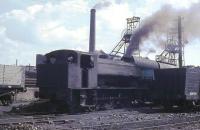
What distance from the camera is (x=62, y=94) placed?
19.8 meters

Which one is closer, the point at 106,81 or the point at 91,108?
the point at 91,108

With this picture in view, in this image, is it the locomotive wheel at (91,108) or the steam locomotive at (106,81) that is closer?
the steam locomotive at (106,81)

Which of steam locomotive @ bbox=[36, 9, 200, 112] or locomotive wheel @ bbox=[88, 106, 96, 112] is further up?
steam locomotive @ bbox=[36, 9, 200, 112]

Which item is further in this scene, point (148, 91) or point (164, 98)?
point (148, 91)

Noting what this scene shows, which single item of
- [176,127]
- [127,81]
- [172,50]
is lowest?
[176,127]

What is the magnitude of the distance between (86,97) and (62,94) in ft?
5.40

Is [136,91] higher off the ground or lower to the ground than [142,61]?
lower

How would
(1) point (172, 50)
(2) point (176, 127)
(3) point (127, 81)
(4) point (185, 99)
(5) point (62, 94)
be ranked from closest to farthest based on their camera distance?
(2) point (176, 127), (5) point (62, 94), (4) point (185, 99), (3) point (127, 81), (1) point (172, 50)

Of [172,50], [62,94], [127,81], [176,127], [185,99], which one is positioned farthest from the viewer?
[172,50]

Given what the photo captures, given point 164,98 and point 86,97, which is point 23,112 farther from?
point 164,98

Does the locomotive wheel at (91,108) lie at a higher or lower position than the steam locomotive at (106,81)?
lower

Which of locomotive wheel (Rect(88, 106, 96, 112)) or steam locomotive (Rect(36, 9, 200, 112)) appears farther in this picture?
locomotive wheel (Rect(88, 106, 96, 112))

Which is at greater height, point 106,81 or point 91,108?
point 106,81

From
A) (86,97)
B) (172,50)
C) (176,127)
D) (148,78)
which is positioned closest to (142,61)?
(148,78)
